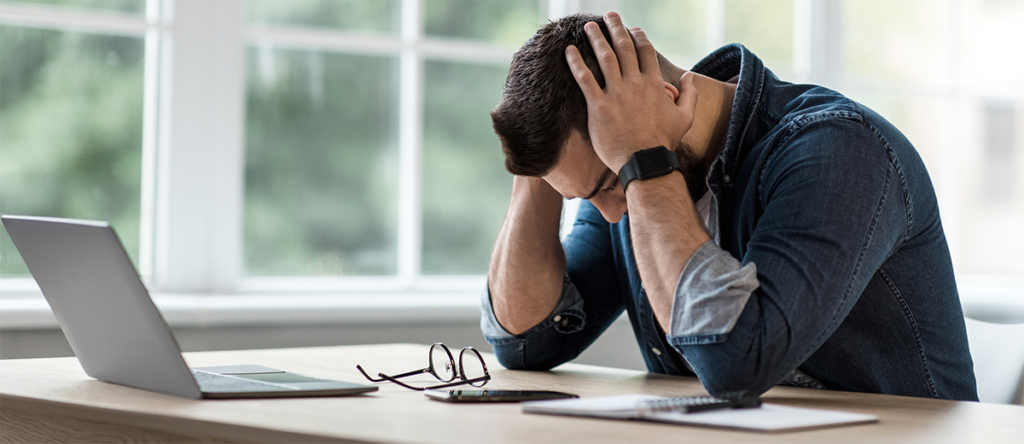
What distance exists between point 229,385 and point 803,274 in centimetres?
66

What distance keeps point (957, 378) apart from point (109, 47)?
203cm

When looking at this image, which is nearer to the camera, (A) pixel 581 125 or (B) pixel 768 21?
(A) pixel 581 125

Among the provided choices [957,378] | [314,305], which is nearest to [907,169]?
[957,378]

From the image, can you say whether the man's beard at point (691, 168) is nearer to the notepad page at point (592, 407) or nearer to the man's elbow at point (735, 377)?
the man's elbow at point (735, 377)

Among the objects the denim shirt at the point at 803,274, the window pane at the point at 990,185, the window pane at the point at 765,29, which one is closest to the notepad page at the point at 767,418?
the denim shirt at the point at 803,274

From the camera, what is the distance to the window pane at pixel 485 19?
8.41 feet

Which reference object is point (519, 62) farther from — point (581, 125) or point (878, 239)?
point (878, 239)

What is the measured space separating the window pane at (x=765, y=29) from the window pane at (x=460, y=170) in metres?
0.83

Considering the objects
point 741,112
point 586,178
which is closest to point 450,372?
point 586,178

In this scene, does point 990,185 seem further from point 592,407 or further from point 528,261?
point 592,407

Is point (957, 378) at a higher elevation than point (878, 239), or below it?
below

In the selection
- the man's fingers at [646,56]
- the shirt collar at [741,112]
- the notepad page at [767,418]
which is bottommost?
the notepad page at [767,418]

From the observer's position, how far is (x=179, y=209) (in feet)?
7.52

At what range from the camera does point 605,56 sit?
122cm
